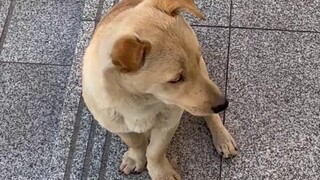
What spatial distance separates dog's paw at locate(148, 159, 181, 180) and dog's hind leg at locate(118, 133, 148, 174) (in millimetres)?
62

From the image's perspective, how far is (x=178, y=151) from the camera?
256 cm

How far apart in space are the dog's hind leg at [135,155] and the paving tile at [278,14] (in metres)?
0.79

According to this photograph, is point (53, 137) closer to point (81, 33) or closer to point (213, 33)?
point (81, 33)

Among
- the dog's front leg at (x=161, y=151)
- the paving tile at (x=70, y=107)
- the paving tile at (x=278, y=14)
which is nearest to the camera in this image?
the dog's front leg at (x=161, y=151)

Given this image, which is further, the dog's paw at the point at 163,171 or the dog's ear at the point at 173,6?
the dog's paw at the point at 163,171

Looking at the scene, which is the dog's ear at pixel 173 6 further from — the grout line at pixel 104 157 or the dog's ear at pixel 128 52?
the grout line at pixel 104 157

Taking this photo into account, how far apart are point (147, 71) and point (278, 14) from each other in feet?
4.01

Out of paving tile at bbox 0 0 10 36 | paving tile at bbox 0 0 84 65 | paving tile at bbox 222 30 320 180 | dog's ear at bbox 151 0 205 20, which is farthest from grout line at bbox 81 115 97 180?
dog's ear at bbox 151 0 205 20

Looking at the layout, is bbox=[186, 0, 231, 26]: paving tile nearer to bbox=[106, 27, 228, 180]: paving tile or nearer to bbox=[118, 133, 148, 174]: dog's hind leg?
bbox=[106, 27, 228, 180]: paving tile

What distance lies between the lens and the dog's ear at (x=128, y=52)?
1723 mm

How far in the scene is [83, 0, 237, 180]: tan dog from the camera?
181cm

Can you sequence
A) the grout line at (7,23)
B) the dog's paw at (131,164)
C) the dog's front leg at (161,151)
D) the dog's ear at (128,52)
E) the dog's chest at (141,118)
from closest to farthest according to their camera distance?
the dog's ear at (128,52)
the dog's chest at (141,118)
the dog's front leg at (161,151)
the dog's paw at (131,164)
the grout line at (7,23)

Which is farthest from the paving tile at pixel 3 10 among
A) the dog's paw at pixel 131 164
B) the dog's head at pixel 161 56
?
the dog's head at pixel 161 56

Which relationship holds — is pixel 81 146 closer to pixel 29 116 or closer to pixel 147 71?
pixel 29 116
